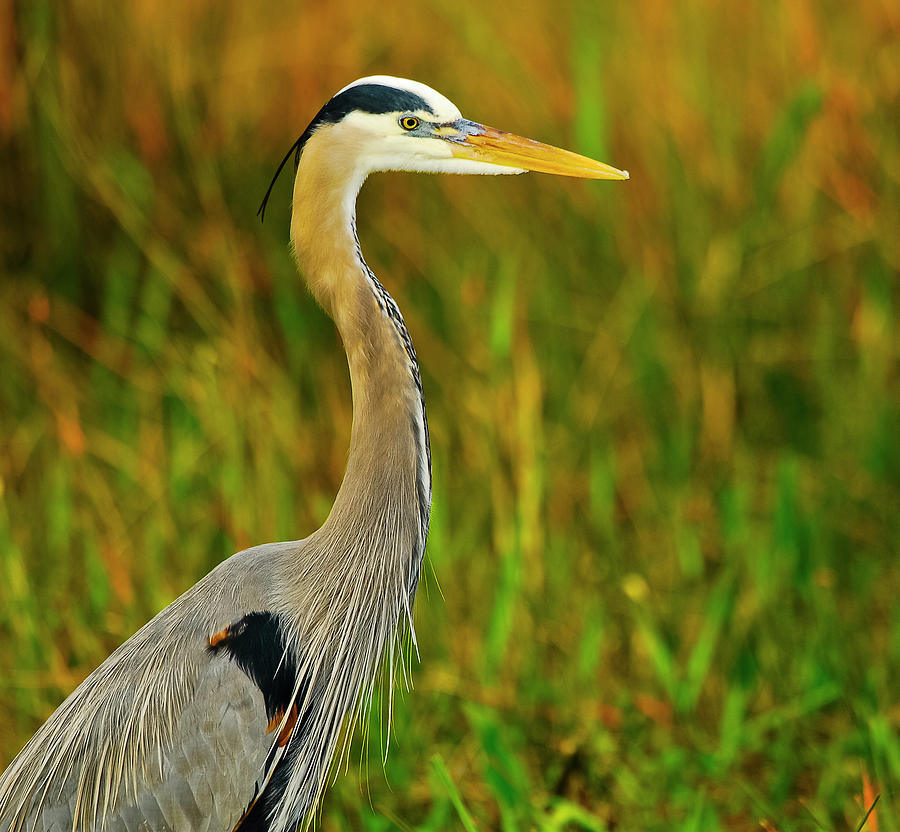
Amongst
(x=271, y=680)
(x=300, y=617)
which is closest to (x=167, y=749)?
(x=271, y=680)

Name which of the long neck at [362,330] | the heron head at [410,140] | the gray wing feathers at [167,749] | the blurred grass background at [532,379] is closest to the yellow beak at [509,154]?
the heron head at [410,140]

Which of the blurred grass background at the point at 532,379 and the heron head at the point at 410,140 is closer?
the heron head at the point at 410,140

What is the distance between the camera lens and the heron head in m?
2.08

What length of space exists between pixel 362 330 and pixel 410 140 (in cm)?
34

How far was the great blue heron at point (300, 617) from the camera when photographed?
2.06 metres

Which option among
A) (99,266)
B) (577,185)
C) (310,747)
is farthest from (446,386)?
(310,747)

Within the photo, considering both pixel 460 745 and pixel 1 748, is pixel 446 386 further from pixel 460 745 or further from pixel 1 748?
pixel 1 748

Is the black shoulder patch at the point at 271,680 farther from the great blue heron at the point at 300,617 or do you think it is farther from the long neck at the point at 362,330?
the long neck at the point at 362,330

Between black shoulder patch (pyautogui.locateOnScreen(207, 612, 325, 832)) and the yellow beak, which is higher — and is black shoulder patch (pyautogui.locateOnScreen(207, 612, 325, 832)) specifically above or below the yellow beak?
below

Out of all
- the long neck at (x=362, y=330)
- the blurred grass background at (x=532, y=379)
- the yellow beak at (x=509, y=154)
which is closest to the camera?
the long neck at (x=362, y=330)

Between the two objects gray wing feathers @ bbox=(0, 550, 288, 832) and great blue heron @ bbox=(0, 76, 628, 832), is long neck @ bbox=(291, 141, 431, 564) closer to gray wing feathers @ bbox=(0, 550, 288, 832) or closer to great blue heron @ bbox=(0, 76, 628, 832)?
great blue heron @ bbox=(0, 76, 628, 832)

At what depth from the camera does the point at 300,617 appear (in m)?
2.15

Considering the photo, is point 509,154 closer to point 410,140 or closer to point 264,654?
point 410,140

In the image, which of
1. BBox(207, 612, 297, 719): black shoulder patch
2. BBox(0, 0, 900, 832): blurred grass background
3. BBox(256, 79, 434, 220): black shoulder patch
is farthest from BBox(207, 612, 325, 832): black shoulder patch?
BBox(256, 79, 434, 220): black shoulder patch
